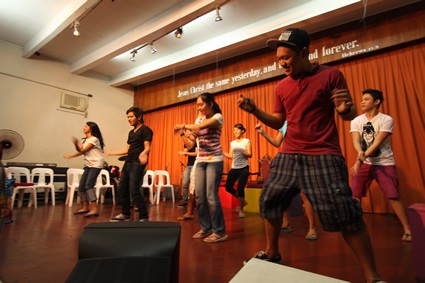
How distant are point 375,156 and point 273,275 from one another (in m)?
2.13

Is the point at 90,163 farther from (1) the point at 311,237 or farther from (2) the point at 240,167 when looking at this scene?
(1) the point at 311,237

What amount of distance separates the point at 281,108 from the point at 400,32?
174 inches

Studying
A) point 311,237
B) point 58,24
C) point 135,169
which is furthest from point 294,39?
point 58,24

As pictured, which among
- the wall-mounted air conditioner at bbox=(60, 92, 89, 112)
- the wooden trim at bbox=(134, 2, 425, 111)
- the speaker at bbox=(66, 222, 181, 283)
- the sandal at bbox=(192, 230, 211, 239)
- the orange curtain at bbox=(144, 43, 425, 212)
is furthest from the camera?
the wall-mounted air conditioner at bbox=(60, 92, 89, 112)

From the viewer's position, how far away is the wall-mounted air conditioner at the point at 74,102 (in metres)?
7.61

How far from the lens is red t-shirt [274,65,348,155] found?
144 centimetres

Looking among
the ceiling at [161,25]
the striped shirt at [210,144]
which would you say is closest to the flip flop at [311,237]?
the striped shirt at [210,144]

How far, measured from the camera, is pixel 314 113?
1.49m

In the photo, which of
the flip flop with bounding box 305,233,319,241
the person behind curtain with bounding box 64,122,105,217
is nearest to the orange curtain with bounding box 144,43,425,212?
the flip flop with bounding box 305,233,319,241

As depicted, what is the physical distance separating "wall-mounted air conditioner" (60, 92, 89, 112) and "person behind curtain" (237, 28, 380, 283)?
304 inches

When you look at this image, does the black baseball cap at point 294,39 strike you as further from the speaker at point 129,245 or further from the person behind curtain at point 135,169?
the person behind curtain at point 135,169

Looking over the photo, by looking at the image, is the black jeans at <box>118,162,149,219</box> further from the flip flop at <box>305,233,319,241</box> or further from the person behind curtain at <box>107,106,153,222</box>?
the flip flop at <box>305,233,319,241</box>

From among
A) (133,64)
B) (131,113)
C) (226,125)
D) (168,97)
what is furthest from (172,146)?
(131,113)

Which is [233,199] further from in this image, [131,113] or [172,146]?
[172,146]
